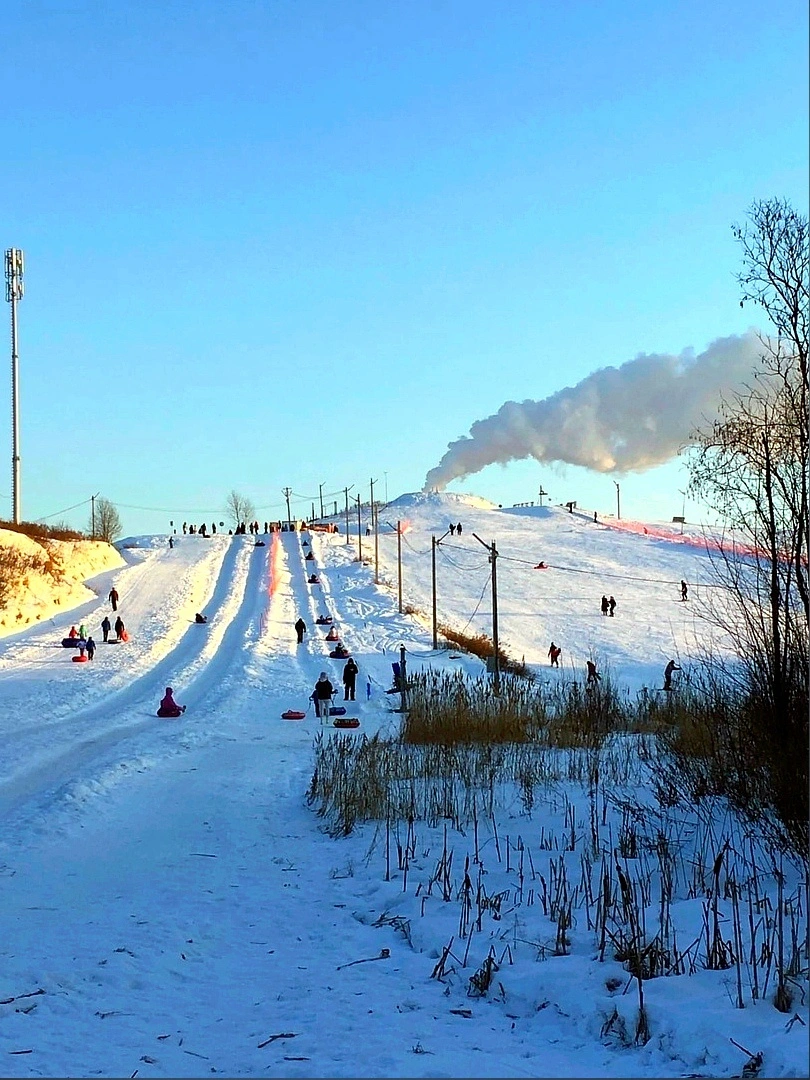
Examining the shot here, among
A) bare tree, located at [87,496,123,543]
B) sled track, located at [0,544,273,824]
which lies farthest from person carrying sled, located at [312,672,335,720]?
bare tree, located at [87,496,123,543]

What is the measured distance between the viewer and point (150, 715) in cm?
2408

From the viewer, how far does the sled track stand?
14.7m

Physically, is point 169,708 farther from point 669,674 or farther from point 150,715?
point 669,674

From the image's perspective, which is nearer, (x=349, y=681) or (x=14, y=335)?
(x=349, y=681)

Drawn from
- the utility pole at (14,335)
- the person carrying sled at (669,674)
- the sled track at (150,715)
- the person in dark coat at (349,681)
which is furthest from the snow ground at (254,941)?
the utility pole at (14,335)

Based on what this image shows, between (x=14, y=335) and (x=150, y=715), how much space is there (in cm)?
4764

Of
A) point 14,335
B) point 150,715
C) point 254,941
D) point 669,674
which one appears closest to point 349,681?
point 150,715

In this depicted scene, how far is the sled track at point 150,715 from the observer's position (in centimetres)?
1466

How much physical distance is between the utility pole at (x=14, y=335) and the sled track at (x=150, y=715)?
19700mm

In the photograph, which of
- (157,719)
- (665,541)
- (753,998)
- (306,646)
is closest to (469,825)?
(753,998)

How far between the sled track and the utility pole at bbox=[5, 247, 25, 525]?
64.6 ft

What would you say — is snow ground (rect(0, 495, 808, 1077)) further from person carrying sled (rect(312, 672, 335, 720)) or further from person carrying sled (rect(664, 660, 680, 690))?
person carrying sled (rect(664, 660, 680, 690))

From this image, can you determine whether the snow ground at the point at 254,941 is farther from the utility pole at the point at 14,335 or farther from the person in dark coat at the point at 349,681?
the utility pole at the point at 14,335

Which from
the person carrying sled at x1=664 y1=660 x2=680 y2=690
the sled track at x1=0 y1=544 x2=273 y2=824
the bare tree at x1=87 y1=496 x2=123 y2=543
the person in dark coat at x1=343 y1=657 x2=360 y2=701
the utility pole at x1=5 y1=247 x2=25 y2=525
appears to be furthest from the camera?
the bare tree at x1=87 y1=496 x2=123 y2=543
